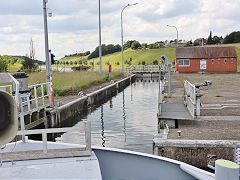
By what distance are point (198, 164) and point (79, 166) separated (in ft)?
12.0

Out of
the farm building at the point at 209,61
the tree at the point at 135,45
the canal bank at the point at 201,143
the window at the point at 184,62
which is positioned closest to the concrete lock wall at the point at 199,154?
the canal bank at the point at 201,143

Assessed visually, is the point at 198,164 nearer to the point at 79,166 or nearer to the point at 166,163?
the point at 166,163

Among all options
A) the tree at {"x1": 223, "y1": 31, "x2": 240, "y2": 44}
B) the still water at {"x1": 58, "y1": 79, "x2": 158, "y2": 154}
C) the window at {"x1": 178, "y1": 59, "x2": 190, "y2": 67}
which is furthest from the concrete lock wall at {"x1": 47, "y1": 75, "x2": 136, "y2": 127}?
the tree at {"x1": 223, "y1": 31, "x2": 240, "y2": 44}

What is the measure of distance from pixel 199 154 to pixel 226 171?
10.7 ft

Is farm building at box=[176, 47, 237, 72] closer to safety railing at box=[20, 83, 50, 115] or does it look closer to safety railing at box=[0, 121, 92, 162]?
safety railing at box=[20, 83, 50, 115]

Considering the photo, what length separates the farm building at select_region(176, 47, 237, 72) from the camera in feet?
147

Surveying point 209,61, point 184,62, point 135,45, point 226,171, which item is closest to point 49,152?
point 226,171

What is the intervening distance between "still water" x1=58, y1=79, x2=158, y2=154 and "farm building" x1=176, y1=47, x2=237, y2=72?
25978mm

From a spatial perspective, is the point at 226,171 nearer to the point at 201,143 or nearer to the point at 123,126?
the point at 201,143

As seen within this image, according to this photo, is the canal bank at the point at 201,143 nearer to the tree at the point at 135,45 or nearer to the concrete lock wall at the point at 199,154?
the concrete lock wall at the point at 199,154

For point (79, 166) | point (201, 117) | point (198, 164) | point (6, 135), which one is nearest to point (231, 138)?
point (198, 164)

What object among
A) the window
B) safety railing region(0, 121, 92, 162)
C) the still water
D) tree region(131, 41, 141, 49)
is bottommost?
the still water

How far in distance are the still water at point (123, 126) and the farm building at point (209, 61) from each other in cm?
2598

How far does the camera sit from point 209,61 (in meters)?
45.1
